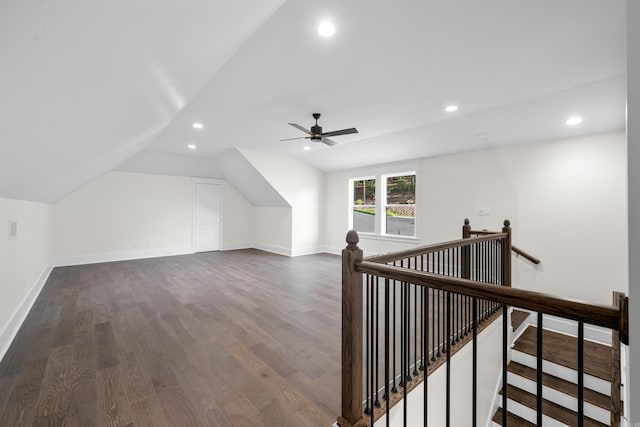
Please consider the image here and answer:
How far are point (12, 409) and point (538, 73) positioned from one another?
4904 mm

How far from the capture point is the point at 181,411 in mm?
1662

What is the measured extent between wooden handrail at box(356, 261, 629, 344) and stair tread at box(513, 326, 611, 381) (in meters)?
3.32

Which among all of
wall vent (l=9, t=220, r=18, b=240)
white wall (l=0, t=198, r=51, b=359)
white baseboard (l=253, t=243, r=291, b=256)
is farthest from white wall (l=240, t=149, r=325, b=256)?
wall vent (l=9, t=220, r=18, b=240)

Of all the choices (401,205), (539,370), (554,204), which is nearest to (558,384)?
(554,204)

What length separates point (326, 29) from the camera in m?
2.07

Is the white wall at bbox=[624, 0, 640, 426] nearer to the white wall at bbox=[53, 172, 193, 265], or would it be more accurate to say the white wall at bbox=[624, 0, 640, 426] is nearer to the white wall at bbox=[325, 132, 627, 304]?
the white wall at bbox=[325, 132, 627, 304]

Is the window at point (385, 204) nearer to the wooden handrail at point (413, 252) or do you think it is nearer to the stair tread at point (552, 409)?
the stair tread at point (552, 409)

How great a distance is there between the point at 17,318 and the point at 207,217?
4.94 meters

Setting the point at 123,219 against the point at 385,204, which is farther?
the point at 385,204

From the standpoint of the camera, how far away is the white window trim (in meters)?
5.81

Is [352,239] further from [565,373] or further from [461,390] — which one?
[565,373]

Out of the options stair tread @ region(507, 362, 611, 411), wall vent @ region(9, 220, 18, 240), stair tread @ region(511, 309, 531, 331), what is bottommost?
stair tread @ region(507, 362, 611, 411)

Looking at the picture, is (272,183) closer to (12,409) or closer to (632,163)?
(12,409)

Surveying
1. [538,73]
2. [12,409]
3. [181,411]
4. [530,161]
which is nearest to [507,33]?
[538,73]
